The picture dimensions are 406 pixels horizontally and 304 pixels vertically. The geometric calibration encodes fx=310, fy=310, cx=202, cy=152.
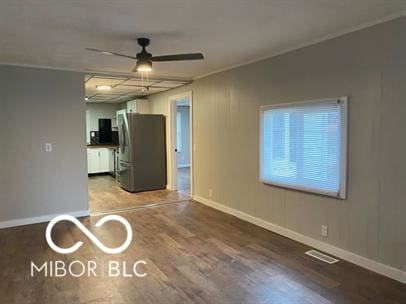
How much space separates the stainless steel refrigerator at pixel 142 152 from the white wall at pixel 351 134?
8.67 feet

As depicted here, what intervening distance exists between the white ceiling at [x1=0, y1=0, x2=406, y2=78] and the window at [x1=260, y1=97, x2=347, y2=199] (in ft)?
2.55

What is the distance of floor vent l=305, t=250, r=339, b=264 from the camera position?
128 inches

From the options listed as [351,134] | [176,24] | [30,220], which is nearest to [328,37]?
[351,134]

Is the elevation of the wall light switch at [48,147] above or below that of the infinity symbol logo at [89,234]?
above

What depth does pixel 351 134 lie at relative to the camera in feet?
10.3

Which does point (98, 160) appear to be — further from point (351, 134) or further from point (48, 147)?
point (351, 134)

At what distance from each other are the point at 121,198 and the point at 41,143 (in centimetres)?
210

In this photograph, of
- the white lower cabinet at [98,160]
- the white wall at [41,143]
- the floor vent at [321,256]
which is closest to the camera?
the floor vent at [321,256]

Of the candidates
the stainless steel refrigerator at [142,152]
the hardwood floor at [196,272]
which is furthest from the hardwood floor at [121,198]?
the hardwood floor at [196,272]

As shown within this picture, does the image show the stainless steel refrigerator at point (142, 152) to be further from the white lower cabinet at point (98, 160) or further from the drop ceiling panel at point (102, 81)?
the white lower cabinet at point (98, 160)

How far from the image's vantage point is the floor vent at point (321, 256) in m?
3.24

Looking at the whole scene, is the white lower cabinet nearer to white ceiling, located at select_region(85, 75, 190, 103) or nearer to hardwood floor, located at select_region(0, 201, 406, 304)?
white ceiling, located at select_region(85, 75, 190, 103)

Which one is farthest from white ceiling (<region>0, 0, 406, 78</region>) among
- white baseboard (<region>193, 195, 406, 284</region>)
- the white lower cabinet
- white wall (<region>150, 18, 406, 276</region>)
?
the white lower cabinet

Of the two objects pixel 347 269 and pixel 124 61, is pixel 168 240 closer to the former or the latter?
pixel 347 269
